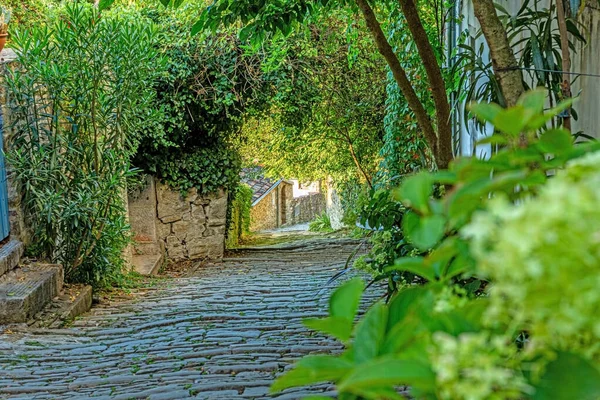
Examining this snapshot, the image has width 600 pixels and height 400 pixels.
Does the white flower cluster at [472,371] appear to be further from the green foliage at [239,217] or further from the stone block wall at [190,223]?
the green foliage at [239,217]

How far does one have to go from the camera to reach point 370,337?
0.65 metres

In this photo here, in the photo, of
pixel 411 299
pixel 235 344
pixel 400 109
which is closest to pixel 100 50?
pixel 235 344

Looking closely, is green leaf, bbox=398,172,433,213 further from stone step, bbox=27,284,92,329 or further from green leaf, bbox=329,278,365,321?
stone step, bbox=27,284,92,329

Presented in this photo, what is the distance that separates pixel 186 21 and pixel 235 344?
6169 mm

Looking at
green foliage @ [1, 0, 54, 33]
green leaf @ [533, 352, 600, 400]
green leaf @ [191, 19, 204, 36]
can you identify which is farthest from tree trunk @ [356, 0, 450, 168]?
green foliage @ [1, 0, 54, 33]

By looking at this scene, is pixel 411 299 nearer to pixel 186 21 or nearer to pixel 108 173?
pixel 108 173

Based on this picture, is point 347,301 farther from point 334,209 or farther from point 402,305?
point 334,209

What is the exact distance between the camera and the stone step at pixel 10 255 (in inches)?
217

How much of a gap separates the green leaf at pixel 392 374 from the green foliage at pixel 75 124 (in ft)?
18.8

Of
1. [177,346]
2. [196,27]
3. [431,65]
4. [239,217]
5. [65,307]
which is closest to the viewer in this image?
[431,65]

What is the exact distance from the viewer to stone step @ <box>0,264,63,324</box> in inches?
196

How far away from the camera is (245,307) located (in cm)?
581

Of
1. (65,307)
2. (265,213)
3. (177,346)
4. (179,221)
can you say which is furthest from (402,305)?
(265,213)

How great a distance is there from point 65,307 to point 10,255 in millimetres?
631
